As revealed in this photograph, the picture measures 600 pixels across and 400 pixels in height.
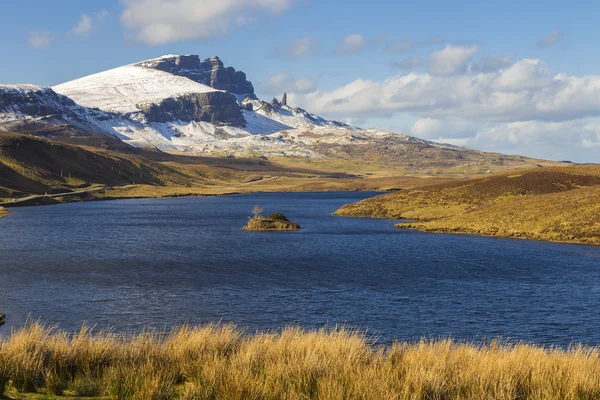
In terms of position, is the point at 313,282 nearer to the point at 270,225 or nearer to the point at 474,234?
the point at 474,234

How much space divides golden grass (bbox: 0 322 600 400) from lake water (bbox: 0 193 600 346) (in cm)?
1490

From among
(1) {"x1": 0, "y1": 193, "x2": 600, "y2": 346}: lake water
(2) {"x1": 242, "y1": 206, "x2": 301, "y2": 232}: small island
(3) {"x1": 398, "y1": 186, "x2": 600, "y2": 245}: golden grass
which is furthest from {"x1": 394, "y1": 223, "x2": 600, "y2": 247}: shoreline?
(2) {"x1": 242, "y1": 206, "x2": 301, "y2": 232}: small island

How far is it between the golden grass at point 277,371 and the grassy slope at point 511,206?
73360mm

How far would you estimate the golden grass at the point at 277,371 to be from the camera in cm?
1830

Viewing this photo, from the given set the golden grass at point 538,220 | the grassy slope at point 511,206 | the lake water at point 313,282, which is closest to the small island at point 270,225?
the lake water at point 313,282

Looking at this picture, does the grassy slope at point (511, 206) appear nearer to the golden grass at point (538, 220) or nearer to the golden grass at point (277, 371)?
the golden grass at point (538, 220)

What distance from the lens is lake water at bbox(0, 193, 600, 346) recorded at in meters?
41.9

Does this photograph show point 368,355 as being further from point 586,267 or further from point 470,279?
point 586,267

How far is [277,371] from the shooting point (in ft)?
64.0

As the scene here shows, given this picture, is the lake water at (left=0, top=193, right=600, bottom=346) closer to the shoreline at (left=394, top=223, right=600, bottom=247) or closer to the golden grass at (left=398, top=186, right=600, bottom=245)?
the shoreline at (left=394, top=223, right=600, bottom=247)

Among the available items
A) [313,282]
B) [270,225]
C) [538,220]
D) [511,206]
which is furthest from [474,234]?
[313,282]

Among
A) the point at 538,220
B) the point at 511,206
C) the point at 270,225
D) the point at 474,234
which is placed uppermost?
the point at 511,206

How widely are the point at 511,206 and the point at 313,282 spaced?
63.2 meters

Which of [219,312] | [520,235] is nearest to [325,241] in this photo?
[520,235]
